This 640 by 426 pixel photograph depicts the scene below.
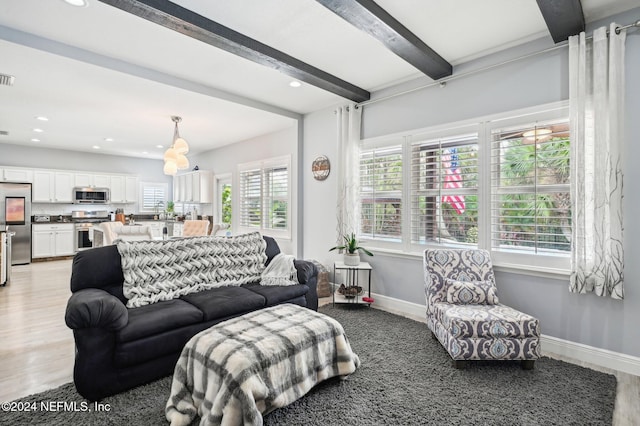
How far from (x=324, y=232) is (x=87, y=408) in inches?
132

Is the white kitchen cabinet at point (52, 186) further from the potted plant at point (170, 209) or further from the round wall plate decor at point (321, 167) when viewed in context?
the round wall plate decor at point (321, 167)

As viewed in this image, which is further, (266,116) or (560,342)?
(266,116)

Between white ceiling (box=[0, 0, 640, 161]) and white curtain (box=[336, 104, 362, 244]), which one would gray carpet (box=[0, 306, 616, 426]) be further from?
white ceiling (box=[0, 0, 640, 161])

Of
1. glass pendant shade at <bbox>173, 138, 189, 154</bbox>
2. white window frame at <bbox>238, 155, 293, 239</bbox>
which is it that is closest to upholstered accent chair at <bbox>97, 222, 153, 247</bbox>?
glass pendant shade at <bbox>173, 138, 189, 154</bbox>

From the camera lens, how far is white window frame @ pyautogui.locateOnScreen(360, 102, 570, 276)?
2859 millimetres

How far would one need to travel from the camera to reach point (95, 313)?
2.02 metres

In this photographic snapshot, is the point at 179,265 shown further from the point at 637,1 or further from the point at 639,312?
the point at 637,1

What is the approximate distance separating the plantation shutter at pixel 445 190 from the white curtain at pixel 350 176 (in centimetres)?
78

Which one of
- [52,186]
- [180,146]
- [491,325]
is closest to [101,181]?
[52,186]

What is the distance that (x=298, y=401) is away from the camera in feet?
6.73

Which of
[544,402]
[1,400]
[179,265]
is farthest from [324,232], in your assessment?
[1,400]

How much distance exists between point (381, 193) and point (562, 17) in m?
2.35

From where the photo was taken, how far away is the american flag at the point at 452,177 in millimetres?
3467

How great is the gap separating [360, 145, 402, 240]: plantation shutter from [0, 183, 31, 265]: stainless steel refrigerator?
23.8 feet
